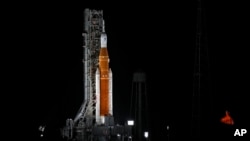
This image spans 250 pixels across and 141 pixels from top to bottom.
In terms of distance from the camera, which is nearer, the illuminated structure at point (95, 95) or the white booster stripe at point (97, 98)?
the illuminated structure at point (95, 95)

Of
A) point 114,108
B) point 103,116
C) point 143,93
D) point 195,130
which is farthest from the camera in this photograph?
point 114,108

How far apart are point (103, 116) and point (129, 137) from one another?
1873 mm

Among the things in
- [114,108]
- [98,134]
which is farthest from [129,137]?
[114,108]

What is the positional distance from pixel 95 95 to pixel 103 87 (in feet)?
3.34

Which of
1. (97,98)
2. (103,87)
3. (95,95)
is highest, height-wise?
(103,87)

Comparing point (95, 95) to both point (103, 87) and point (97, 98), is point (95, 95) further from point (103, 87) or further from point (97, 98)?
point (103, 87)

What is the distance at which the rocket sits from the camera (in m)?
37.9

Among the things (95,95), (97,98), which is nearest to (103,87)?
(97,98)

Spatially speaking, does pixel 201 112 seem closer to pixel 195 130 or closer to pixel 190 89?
pixel 195 130

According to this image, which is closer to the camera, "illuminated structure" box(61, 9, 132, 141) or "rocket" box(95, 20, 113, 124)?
"illuminated structure" box(61, 9, 132, 141)

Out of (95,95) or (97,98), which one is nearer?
(97,98)

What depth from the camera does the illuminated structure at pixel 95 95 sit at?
122 ft

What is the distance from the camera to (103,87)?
3797 centimetres

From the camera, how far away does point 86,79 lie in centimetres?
3878
